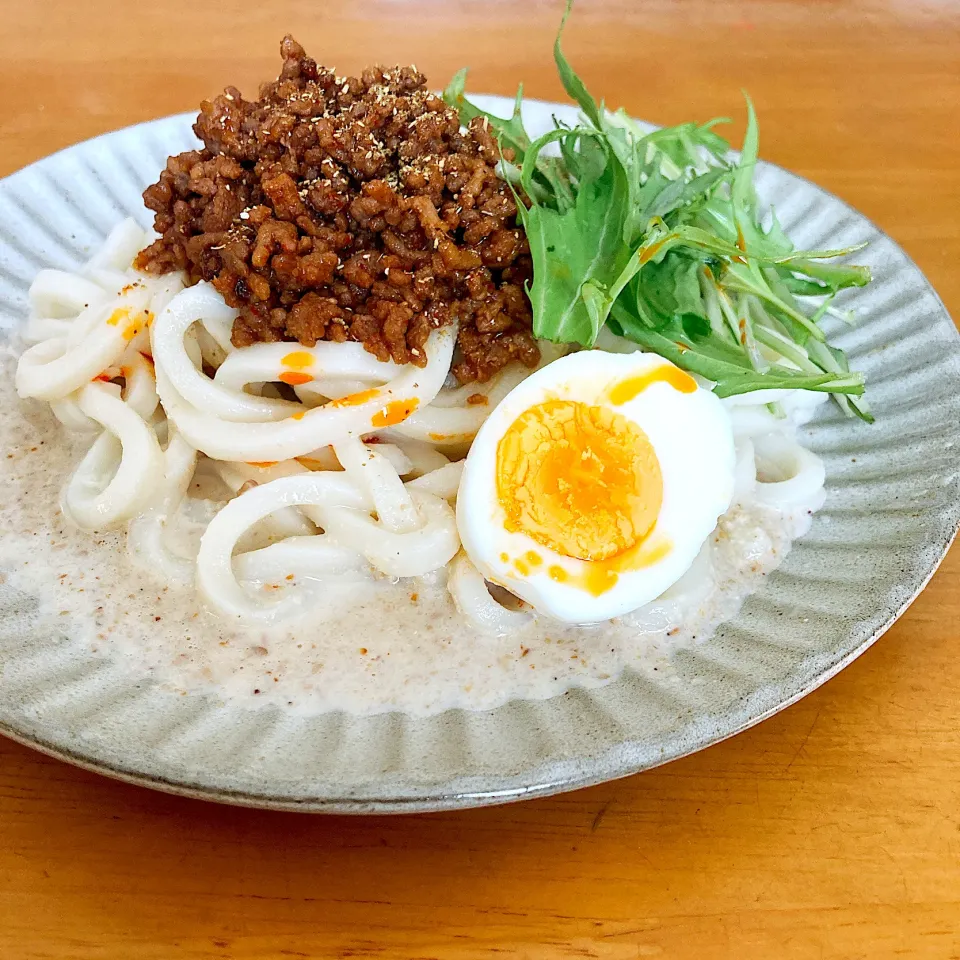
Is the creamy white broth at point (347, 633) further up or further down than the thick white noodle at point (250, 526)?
further down

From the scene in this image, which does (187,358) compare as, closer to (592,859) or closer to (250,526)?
(250,526)

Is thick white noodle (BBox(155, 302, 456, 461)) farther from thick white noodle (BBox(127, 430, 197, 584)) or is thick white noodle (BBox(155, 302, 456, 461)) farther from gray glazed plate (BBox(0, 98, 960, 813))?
gray glazed plate (BBox(0, 98, 960, 813))

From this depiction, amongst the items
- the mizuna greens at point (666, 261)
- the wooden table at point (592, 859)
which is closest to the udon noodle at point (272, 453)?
the mizuna greens at point (666, 261)

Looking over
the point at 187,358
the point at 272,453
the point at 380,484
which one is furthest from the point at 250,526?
the point at 187,358

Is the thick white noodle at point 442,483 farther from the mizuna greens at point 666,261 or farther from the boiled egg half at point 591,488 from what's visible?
the mizuna greens at point 666,261

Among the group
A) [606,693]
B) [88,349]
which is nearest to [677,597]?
[606,693]
